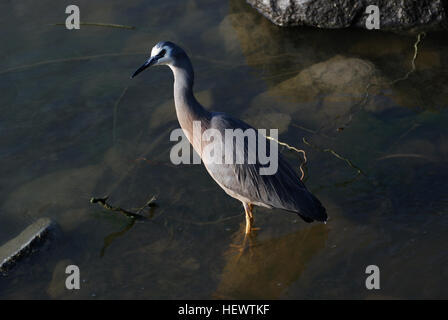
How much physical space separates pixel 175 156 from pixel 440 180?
8.21 ft

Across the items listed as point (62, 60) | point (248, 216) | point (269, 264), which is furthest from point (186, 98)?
point (62, 60)

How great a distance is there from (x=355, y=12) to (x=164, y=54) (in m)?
3.17

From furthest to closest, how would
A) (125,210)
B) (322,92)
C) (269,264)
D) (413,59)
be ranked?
(413,59), (322,92), (125,210), (269,264)

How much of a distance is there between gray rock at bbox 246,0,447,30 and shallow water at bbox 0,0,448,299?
17 centimetres

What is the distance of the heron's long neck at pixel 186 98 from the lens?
189 inches

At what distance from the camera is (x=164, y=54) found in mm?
4715

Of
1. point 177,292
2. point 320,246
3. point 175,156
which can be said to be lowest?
point 177,292

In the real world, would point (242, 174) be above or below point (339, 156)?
below

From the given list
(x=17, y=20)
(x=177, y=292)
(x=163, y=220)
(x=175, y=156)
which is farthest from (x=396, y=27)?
(x=17, y=20)

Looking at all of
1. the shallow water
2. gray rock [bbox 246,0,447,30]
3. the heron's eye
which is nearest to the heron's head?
the heron's eye

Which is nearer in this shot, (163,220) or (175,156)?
(163,220)

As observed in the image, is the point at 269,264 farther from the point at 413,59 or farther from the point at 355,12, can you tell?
the point at 355,12

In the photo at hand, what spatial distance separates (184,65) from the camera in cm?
478

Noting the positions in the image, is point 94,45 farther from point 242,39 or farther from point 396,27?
point 396,27
